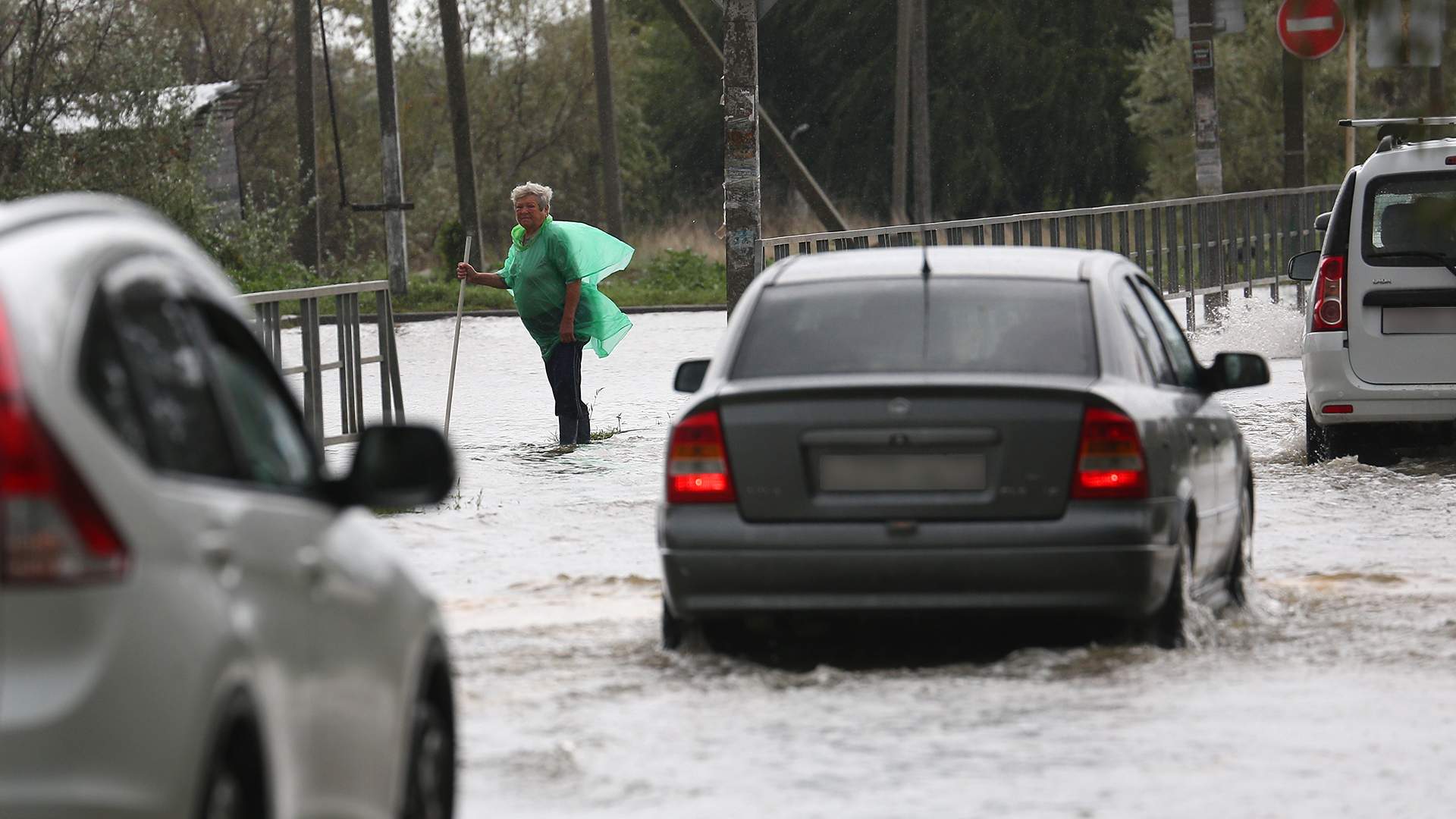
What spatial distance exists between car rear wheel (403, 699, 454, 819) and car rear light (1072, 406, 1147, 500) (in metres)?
3.17

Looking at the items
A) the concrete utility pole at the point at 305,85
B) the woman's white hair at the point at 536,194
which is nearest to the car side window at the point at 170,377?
the woman's white hair at the point at 536,194

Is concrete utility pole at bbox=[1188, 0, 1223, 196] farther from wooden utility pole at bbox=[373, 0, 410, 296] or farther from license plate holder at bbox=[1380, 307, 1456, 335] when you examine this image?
license plate holder at bbox=[1380, 307, 1456, 335]

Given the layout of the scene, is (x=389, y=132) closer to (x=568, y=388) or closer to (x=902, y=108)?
(x=902, y=108)

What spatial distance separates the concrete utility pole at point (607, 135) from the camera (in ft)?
164

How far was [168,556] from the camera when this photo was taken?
3326mm

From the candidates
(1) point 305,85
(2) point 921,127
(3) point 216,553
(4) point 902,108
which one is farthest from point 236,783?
(4) point 902,108

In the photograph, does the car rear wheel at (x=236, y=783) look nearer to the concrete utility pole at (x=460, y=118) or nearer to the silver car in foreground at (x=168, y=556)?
the silver car in foreground at (x=168, y=556)

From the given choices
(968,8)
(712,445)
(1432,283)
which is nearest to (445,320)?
(1432,283)

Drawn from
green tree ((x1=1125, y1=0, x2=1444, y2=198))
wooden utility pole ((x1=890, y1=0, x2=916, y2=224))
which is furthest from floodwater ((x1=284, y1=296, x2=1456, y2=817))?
green tree ((x1=1125, y1=0, x2=1444, y2=198))

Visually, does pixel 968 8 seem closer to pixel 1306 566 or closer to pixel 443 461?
pixel 1306 566

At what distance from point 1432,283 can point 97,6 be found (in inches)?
1080

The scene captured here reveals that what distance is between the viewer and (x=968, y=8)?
6456 cm

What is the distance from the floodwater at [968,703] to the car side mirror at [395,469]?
1663 millimetres

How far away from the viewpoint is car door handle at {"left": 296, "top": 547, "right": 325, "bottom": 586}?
3.98 m
